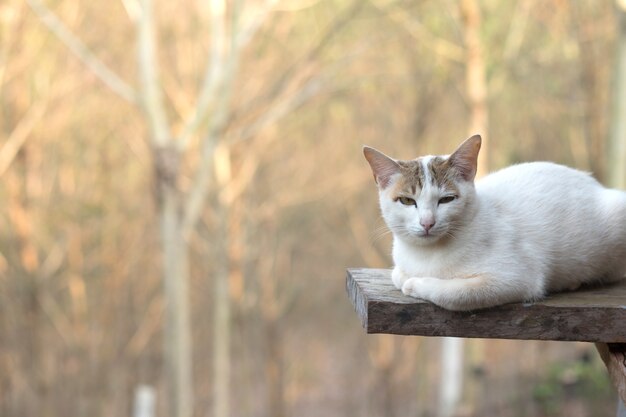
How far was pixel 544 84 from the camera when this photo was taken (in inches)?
475

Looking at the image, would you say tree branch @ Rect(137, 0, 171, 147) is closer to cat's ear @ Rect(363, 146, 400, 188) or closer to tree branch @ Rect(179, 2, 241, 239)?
tree branch @ Rect(179, 2, 241, 239)

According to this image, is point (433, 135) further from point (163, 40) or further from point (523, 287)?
point (523, 287)

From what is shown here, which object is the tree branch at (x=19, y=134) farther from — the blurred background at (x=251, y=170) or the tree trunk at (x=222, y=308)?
the tree trunk at (x=222, y=308)

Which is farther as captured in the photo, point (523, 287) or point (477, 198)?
point (477, 198)

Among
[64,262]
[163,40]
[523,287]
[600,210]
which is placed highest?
[163,40]

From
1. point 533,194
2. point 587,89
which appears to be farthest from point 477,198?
point 587,89

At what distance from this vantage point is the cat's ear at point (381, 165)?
2385mm

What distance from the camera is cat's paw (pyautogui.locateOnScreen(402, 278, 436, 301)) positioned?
216cm

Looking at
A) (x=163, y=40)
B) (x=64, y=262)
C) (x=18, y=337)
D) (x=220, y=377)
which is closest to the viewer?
(x=220, y=377)

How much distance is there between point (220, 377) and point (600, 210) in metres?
9.04

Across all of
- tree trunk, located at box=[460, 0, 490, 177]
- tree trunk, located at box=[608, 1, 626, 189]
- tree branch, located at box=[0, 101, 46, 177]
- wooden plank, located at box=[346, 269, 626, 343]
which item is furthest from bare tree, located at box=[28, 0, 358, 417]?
wooden plank, located at box=[346, 269, 626, 343]

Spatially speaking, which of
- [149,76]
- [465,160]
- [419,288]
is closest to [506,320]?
[419,288]

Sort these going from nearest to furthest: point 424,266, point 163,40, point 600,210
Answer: point 424,266
point 600,210
point 163,40

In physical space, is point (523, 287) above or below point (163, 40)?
below
